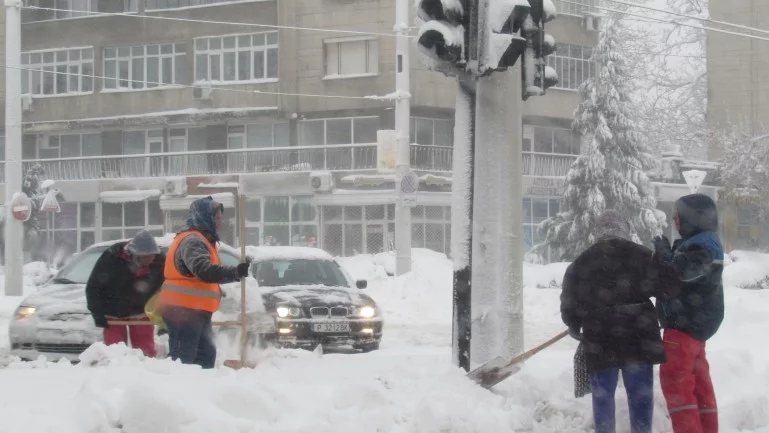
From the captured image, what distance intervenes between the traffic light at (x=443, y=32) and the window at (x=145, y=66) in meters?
33.5

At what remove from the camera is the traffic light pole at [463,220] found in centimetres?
820

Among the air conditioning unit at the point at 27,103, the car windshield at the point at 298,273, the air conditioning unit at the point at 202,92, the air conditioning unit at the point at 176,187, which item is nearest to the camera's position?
the car windshield at the point at 298,273

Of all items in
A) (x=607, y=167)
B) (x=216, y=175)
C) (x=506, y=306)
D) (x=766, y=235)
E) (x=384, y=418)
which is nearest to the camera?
(x=384, y=418)

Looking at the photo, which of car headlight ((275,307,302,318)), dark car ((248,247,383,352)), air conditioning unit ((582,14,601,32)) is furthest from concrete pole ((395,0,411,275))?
air conditioning unit ((582,14,601,32))

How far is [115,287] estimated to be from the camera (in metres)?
8.64

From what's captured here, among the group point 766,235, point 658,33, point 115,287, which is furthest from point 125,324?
point 658,33

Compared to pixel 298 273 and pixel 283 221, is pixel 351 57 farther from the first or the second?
pixel 298 273

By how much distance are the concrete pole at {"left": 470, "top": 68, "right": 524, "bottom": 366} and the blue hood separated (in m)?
2.02

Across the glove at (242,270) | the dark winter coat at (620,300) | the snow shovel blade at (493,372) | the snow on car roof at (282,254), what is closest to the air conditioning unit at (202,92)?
the snow on car roof at (282,254)

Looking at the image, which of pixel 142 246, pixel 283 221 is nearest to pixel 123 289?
pixel 142 246

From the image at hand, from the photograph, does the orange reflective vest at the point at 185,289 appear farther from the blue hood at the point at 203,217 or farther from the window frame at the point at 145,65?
the window frame at the point at 145,65

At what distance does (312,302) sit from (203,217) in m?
5.24

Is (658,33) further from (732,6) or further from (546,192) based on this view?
(546,192)

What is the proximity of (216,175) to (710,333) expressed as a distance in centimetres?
3401
